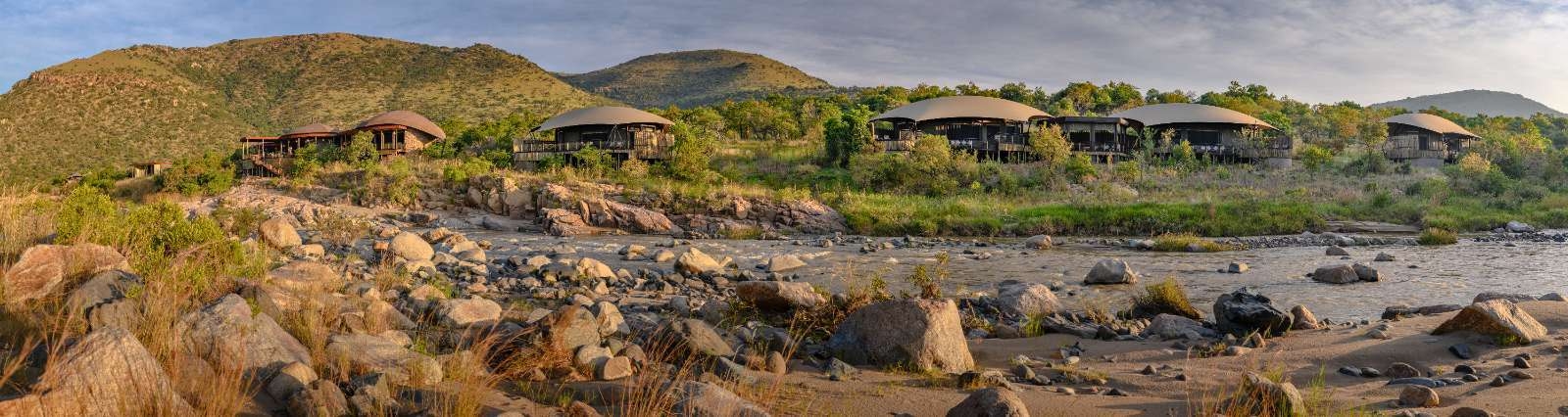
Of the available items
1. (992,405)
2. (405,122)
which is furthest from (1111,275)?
(405,122)

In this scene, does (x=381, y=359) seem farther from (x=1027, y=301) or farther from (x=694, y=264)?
(x=694, y=264)

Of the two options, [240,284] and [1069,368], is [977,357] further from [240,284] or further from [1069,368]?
[240,284]

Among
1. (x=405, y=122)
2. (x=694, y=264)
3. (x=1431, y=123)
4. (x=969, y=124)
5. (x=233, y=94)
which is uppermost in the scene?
(x=233, y=94)

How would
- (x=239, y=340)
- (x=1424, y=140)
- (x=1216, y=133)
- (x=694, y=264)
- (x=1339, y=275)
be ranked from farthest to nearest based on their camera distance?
(x=1424, y=140) → (x=1216, y=133) → (x=694, y=264) → (x=1339, y=275) → (x=239, y=340)

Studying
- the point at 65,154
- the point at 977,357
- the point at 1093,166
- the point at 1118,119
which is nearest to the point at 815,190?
the point at 1093,166

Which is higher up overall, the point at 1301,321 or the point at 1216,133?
the point at 1216,133

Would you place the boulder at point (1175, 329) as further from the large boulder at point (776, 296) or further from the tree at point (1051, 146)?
the tree at point (1051, 146)

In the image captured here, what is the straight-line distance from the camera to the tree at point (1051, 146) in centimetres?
4081

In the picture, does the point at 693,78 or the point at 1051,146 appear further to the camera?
the point at 693,78

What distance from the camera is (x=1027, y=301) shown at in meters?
10.7

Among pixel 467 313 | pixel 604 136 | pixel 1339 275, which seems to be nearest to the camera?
pixel 467 313

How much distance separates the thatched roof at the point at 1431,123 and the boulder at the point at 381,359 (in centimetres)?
6363

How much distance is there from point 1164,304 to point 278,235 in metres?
15.4

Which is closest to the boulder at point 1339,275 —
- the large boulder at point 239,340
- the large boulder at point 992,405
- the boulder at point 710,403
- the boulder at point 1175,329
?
the boulder at point 1175,329
